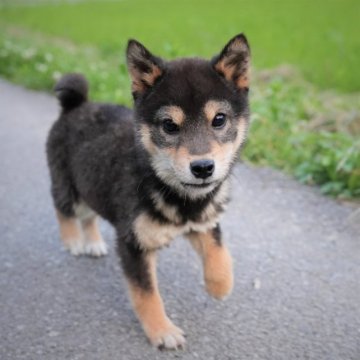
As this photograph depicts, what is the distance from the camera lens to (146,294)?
3463 millimetres

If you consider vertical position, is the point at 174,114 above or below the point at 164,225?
above

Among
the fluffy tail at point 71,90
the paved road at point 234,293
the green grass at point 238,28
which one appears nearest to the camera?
the paved road at point 234,293

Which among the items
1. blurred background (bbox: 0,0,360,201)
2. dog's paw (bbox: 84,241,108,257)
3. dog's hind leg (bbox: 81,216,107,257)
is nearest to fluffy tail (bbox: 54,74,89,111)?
dog's hind leg (bbox: 81,216,107,257)

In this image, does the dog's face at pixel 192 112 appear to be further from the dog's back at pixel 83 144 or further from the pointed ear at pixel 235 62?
the dog's back at pixel 83 144

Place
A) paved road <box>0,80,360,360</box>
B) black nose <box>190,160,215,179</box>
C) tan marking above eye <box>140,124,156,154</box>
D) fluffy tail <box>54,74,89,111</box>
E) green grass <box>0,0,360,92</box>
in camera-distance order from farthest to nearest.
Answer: green grass <box>0,0,360,92</box> < fluffy tail <box>54,74,89,111</box> < tan marking above eye <box>140,124,156,154</box> < paved road <box>0,80,360,360</box> < black nose <box>190,160,215,179</box>

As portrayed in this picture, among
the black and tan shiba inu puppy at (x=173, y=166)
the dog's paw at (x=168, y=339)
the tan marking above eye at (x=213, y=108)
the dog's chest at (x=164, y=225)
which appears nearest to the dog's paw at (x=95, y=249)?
the black and tan shiba inu puppy at (x=173, y=166)

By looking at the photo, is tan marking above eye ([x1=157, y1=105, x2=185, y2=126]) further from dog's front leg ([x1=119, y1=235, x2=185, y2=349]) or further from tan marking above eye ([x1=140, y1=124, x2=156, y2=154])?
dog's front leg ([x1=119, y1=235, x2=185, y2=349])

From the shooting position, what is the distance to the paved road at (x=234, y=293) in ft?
11.1

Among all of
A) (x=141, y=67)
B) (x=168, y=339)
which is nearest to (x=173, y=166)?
(x=141, y=67)

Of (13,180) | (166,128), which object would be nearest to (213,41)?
(13,180)

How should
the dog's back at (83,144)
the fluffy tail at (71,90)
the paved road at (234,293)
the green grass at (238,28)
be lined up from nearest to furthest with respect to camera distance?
1. the paved road at (234,293)
2. the dog's back at (83,144)
3. the fluffy tail at (71,90)
4. the green grass at (238,28)

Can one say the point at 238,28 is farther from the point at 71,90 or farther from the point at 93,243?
the point at 93,243

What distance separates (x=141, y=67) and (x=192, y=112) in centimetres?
53

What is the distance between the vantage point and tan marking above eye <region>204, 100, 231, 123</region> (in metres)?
3.35
